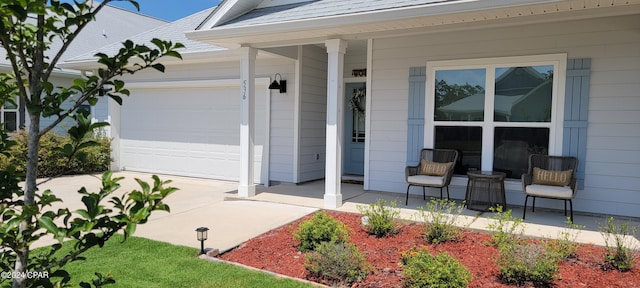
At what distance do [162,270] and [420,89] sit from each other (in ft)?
15.5

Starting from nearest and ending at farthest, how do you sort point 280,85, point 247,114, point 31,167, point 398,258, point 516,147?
point 31,167 < point 398,258 < point 516,147 < point 247,114 < point 280,85

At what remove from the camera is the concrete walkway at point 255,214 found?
4914 millimetres

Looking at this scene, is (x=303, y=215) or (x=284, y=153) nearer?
(x=303, y=215)

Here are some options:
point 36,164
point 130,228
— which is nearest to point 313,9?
point 36,164

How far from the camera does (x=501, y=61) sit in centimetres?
635

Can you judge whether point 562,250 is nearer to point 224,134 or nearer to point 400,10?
point 400,10

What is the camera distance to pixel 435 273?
10.6 ft

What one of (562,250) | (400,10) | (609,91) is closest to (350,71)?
(400,10)

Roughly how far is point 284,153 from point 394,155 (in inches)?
87.6

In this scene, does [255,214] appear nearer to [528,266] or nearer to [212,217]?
[212,217]

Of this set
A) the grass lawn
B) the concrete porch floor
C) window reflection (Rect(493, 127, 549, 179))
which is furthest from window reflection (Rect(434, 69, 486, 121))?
the grass lawn

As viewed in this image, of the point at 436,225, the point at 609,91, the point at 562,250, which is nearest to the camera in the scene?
the point at 562,250

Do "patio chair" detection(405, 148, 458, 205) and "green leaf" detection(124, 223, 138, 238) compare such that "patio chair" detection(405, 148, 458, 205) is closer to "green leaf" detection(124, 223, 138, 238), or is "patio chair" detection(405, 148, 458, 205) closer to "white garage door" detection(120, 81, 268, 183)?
"white garage door" detection(120, 81, 268, 183)

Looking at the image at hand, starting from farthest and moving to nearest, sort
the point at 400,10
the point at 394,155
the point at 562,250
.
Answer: the point at 394,155
the point at 400,10
the point at 562,250
